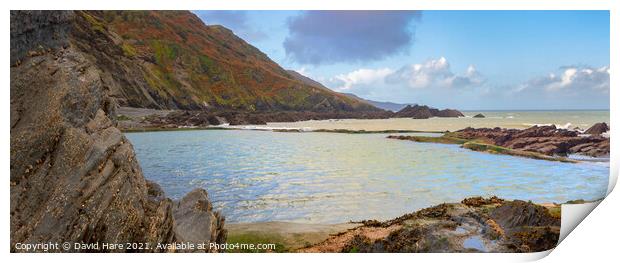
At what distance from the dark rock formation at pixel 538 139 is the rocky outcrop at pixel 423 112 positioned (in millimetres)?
373

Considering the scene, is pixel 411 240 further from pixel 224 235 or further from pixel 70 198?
pixel 70 198

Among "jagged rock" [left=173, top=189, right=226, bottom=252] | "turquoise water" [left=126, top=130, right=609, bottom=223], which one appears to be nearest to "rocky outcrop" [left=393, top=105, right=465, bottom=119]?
"turquoise water" [left=126, top=130, right=609, bottom=223]

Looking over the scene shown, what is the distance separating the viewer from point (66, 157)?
217 inches

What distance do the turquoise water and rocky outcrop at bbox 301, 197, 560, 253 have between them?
200 mm

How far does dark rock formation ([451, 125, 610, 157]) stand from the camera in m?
7.49

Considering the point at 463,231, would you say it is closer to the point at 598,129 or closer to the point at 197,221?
the point at 598,129

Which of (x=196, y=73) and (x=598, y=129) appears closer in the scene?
(x=598, y=129)

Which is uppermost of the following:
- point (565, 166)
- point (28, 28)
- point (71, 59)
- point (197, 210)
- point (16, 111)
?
point (28, 28)

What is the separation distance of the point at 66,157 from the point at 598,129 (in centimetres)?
771

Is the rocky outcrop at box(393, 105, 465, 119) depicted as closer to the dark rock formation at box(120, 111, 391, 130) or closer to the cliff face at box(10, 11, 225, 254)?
the dark rock formation at box(120, 111, 391, 130)

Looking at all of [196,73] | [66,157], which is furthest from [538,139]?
[66,157]

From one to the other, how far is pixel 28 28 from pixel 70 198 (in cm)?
248

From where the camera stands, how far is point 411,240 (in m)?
6.46
